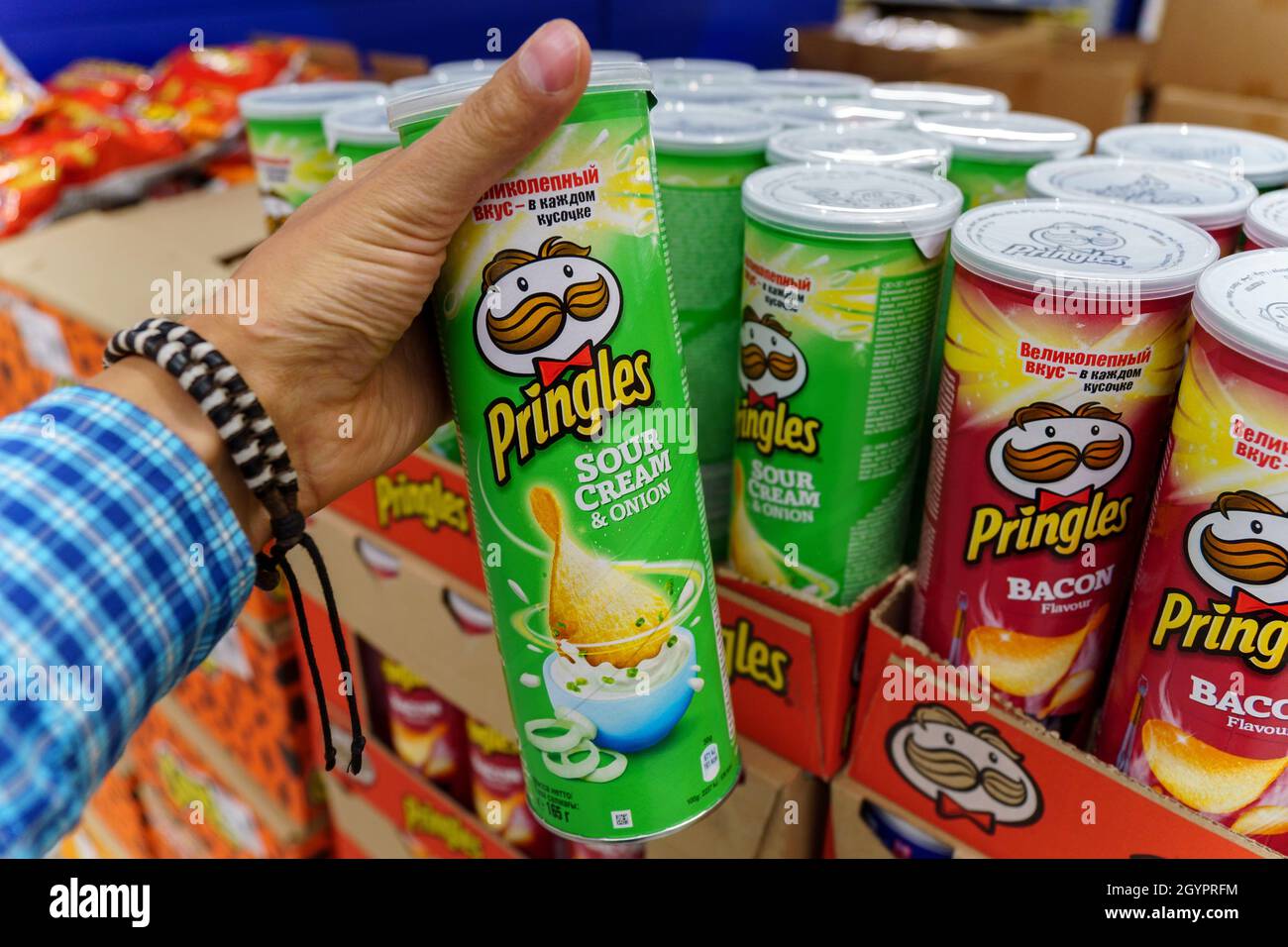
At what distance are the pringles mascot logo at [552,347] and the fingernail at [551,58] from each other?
95 mm

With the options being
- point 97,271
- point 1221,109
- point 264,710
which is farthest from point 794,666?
point 1221,109

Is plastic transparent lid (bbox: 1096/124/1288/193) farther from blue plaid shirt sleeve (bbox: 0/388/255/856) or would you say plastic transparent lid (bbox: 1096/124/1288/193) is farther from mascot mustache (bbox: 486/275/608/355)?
blue plaid shirt sleeve (bbox: 0/388/255/856)

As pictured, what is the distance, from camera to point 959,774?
2.50 ft

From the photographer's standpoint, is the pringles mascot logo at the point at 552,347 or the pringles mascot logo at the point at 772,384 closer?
the pringles mascot logo at the point at 552,347

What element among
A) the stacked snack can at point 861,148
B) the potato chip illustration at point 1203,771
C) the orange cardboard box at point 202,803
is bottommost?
the orange cardboard box at point 202,803

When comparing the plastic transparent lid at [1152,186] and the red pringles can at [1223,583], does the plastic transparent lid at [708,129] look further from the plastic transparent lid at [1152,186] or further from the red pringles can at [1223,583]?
the red pringles can at [1223,583]

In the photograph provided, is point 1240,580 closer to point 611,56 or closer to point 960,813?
point 960,813

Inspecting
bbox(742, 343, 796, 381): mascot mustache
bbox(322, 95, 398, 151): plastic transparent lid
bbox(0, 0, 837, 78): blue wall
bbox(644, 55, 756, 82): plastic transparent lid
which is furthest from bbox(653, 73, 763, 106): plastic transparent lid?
bbox(0, 0, 837, 78): blue wall

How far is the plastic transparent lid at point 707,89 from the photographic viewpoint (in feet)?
3.61

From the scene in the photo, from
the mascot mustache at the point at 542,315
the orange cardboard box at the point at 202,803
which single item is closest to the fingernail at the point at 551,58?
the mascot mustache at the point at 542,315

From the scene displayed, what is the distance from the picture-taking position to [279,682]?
1.42 metres

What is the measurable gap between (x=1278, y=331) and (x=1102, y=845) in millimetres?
406

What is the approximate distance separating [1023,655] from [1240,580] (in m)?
0.18

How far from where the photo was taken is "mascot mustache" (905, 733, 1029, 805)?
2.40ft
